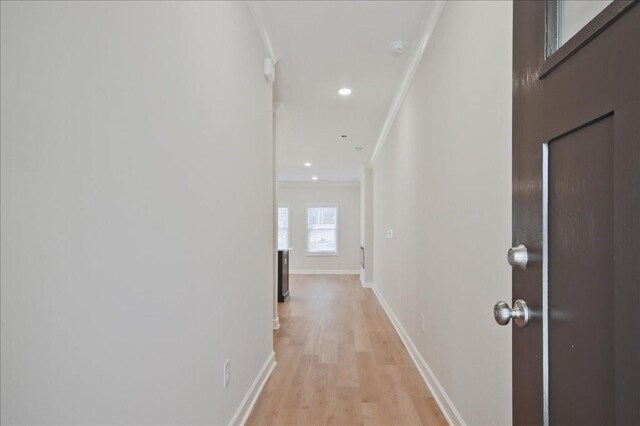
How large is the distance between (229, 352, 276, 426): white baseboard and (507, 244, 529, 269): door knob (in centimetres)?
163

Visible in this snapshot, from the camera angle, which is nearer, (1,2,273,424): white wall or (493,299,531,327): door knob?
(1,2,273,424): white wall

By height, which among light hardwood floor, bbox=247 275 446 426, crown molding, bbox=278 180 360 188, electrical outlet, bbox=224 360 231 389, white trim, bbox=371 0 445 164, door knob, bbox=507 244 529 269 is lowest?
light hardwood floor, bbox=247 275 446 426

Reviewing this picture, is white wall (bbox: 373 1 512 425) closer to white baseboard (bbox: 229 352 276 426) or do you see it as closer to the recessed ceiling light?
the recessed ceiling light

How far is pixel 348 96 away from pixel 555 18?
3284mm

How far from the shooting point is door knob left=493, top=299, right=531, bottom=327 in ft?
2.91

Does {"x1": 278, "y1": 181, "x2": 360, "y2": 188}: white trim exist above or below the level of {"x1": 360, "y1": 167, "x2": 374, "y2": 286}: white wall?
above

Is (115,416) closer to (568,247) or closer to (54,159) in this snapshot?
(54,159)

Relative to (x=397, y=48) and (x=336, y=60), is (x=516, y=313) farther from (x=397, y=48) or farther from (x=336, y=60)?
(x=336, y=60)

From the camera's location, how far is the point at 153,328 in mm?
1181

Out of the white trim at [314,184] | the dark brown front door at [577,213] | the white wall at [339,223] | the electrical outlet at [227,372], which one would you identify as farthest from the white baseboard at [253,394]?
the white trim at [314,184]

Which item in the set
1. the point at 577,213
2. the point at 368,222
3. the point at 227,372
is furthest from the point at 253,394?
the point at 368,222

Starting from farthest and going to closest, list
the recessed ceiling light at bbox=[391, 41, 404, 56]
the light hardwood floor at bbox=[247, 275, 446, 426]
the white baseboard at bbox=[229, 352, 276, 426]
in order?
the recessed ceiling light at bbox=[391, 41, 404, 56]
the light hardwood floor at bbox=[247, 275, 446, 426]
the white baseboard at bbox=[229, 352, 276, 426]

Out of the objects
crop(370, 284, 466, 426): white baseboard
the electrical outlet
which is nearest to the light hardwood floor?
crop(370, 284, 466, 426): white baseboard

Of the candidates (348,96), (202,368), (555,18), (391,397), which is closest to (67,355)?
(202,368)
